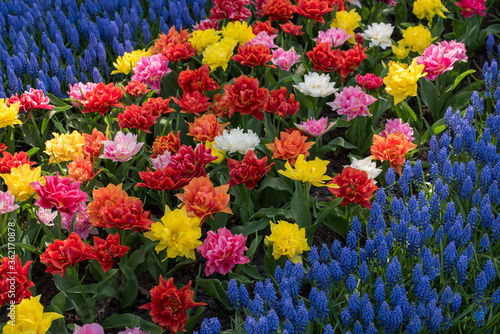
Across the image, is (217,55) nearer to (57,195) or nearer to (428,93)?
(428,93)

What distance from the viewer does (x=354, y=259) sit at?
2.01m

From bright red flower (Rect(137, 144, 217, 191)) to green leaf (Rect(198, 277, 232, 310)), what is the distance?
1.43 ft

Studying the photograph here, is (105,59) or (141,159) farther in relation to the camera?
(105,59)

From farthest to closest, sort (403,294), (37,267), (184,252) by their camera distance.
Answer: (37,267)
(184,252)
(403,294)

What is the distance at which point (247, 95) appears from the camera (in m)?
2.73

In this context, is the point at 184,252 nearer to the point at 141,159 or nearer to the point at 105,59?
the point at 141,159

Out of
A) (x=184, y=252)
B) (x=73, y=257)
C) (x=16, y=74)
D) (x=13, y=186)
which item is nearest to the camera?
(x=73, y=257)

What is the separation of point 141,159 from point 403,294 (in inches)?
63.9

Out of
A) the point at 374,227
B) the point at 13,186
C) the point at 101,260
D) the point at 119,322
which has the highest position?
the point at 13,186

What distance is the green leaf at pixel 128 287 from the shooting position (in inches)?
85.7

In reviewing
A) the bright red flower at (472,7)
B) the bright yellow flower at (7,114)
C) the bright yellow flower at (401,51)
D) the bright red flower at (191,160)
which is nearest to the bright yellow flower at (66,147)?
the bright yellow flower at (7,114)

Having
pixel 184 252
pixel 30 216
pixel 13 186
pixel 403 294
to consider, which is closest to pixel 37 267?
pixel 30 216

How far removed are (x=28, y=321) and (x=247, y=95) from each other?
1498mm

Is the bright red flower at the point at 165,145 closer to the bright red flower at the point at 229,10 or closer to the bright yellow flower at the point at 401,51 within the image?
the bright red flower at the point at 229,10
